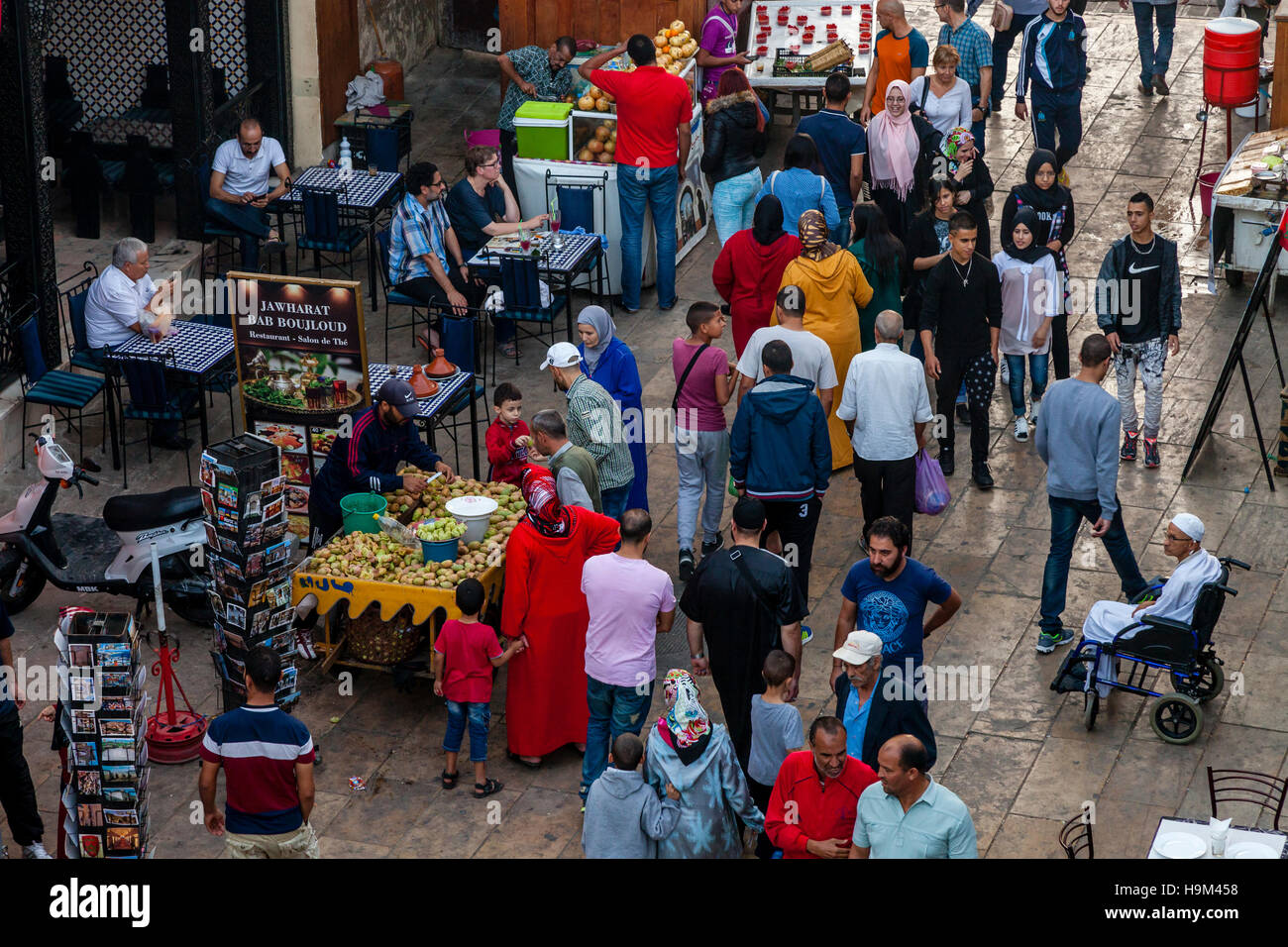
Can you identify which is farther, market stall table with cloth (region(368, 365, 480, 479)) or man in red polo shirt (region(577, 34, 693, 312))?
man in red polo shirt (region(577, 34, 693, 312))

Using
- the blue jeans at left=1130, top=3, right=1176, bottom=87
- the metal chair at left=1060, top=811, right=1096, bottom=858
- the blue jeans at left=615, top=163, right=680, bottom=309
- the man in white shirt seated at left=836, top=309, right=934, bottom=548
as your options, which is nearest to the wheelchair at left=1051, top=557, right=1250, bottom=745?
the metal chair at left=1060, top=811, right=1096, bottom=858

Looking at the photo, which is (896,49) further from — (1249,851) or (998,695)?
(1249,851)

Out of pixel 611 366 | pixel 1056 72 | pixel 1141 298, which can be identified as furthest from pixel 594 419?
pixel 1056 72

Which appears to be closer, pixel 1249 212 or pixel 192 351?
pixel 192 351

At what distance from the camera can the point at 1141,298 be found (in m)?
12.2

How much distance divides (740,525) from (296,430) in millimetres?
3603

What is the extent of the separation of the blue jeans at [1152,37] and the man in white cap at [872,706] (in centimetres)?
1163

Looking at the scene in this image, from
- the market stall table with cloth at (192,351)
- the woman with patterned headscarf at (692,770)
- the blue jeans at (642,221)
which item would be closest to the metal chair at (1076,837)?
the woman with patterned headscarf at (692,770)

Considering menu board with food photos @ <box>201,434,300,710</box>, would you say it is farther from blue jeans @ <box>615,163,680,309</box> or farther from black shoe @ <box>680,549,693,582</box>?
blue jeans @ <box>615,163,680,309</box>

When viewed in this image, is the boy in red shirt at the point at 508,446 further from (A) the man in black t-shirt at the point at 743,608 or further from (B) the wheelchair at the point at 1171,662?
(B) the wheelchair at the point at 1171,662

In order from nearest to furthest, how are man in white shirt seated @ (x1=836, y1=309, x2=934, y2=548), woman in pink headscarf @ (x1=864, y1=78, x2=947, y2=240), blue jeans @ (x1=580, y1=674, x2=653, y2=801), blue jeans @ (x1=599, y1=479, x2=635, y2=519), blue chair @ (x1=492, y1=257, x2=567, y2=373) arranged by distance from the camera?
1. blue jeans @ (x1=580, y1=674, x2=653, y2=801)
2. man in white shirt seated @ (x1=836, y1=309, x2=934, y2=548)
3. blue jeans @ (x1=599, y1=479, x2=635, y2=519)
4. blue chair @ (x1=492, y1=257, x2=567, y2=373)
5. woman in pink headscarf @ (x1=864, y1=78, x2=947, y2=240)

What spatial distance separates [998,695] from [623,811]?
3430 millimetres

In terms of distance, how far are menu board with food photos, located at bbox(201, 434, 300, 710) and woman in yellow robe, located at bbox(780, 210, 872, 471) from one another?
12.4 feet

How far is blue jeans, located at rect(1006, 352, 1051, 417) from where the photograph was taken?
512 inches
